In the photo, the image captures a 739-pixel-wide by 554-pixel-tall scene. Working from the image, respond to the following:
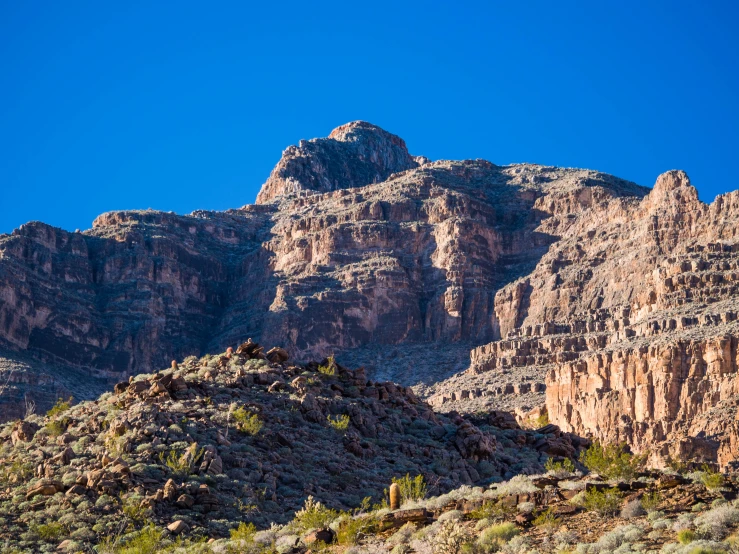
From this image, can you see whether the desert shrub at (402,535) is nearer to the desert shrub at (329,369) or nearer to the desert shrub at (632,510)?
the desert shrub at (632,510)

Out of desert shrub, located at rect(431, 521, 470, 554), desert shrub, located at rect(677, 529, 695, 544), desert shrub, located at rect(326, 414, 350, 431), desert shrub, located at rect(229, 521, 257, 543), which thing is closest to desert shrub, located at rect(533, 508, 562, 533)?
desert shrub, located at rect(431, 521, 470, 554)

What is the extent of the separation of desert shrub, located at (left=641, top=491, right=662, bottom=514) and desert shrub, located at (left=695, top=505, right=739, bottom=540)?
3102 millimetres

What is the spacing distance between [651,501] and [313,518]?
13.4 meters

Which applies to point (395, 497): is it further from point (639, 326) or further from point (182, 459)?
point (639, 326)

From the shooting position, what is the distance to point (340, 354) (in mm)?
187875

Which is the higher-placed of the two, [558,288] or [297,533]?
[558,288]

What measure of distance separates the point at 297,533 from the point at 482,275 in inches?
5869

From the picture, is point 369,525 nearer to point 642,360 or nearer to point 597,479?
point 597,479

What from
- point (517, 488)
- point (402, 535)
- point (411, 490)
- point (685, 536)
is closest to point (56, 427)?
point (411, 490)

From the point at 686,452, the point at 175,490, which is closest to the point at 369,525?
the point at 175,490

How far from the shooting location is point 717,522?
36.9 metres

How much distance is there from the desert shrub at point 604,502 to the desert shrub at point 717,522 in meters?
4.09

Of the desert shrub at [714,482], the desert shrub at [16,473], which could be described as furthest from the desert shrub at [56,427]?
the desert shrub at [714,482]

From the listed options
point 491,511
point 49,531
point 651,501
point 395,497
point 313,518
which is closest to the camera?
point 651,501
